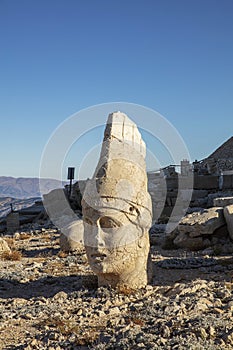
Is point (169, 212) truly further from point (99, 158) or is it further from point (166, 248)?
point (99, 158)

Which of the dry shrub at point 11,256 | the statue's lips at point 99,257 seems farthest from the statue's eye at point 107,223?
the dry shrub at point 11,256

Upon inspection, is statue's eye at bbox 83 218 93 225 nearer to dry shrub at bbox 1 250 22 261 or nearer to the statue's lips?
the statue's lips

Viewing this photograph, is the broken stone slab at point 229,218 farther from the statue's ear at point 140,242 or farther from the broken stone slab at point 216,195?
the broken stone slab at point 216,195

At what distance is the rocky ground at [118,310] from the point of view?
473 cm

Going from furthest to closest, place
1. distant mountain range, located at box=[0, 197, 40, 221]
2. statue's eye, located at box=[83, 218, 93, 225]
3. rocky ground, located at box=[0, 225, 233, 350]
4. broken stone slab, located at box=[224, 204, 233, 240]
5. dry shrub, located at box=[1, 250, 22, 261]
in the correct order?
distant mountain range, located at box=[0, 197, 40, 221] < dry shrub, located at box=[1, 250, 22, 261] < broken stone slab, located at box=[224, 204, 233, 240] < statue's eye, located at box=[83, 218, 93, 225] < rocky ground, located at box=[0, 225, 233, 350]

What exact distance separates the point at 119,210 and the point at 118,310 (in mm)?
1616

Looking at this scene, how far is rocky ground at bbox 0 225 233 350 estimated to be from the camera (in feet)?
15.5

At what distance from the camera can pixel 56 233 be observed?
1791 centimetres

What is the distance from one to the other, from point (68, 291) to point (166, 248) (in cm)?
516

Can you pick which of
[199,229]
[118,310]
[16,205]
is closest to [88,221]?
[118,310]

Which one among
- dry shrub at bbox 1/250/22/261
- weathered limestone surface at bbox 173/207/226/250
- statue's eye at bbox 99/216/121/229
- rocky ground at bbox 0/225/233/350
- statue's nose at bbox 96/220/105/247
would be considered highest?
statue's eye at bbox 99/216/121/229

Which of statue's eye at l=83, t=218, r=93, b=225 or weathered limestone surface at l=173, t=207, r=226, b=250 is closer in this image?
statue's eye at l=83, t=218, r=93, b=225

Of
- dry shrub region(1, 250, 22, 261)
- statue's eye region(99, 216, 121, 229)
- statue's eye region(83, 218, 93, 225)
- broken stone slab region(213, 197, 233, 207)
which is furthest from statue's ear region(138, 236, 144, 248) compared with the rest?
broken stone slab region(213, 197, 233, 207)

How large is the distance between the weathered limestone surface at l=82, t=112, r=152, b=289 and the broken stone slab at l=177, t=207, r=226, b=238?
469cm
